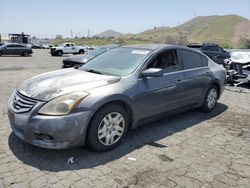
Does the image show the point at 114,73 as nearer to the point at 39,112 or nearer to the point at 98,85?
the point at 98,85

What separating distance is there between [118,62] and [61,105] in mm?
1624

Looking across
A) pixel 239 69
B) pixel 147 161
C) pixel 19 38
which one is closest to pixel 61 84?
pixel 147 161

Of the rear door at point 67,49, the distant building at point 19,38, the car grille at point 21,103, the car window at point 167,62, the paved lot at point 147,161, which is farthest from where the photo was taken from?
the distant building at point 19,38

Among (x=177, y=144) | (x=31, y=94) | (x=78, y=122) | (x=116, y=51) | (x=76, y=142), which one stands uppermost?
(x=116, y=51)

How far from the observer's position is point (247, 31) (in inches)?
5689

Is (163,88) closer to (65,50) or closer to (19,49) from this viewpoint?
(19,49)

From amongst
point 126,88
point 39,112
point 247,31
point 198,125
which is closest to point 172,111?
point 198,125

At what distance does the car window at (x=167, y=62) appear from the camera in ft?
→ 15.8

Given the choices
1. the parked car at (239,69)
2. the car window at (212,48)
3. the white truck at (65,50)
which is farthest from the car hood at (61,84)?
the white truck at (65,50)

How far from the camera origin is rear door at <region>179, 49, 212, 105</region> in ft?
17.7

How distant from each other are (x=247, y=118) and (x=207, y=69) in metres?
1.45

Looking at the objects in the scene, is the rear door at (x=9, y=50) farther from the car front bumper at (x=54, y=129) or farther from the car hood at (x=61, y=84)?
the car front bumper at (x=54, y=129)

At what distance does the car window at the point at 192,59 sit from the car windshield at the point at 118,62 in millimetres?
1028

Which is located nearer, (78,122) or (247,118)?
(78,122)
